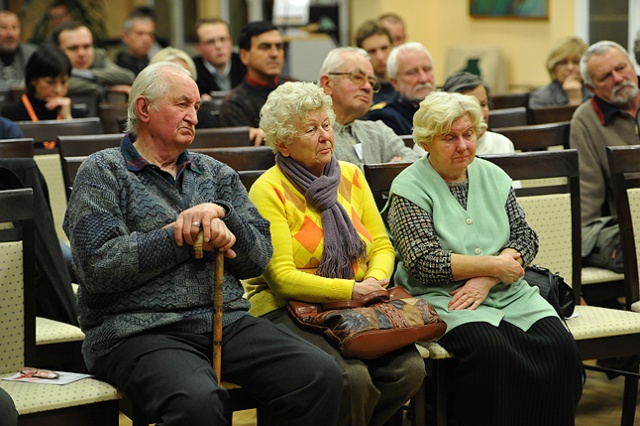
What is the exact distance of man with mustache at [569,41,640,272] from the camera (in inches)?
168

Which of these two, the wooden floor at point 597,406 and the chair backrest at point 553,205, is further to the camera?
the wooden floor at point 597,406

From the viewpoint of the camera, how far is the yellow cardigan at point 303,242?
3.02 meters

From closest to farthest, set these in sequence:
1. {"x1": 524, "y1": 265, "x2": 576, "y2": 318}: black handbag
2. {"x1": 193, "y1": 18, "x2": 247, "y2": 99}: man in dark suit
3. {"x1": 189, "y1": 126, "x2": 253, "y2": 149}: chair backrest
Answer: {"x1": 524, "y1": 265, "x2": 576, "y2": 318}: black handbag
{"x1": 189, "y1": 126, "x2": 253, "y2": 149}: chair backrest
{"x1": 193, "y1": 18, "x2": 247, "y2": 99}: man in dark suit

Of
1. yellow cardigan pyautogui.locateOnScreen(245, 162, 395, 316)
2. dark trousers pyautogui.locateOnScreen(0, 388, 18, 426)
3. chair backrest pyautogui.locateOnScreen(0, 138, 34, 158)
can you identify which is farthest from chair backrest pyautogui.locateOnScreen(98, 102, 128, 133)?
dark trousers pyautogui.locateOnScreen(0, 388, 18, 426)

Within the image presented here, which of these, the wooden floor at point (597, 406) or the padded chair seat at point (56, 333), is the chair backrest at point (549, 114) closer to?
the wooden floor at point (597, 406)

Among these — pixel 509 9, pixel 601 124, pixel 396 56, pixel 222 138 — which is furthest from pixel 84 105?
pixel 509 9

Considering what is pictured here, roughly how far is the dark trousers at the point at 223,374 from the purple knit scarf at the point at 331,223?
0.32 m

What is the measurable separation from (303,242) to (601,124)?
1872mm

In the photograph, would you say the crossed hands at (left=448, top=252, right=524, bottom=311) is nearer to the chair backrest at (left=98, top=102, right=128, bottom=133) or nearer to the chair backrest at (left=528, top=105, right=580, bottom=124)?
the chair backrest at (left=528, top=105, right=580, bottom=124)

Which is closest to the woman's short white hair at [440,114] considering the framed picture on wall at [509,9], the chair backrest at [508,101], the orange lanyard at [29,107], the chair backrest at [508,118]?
the chair backrest at [508,118]

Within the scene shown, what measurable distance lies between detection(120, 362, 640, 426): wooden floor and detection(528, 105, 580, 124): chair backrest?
1454mm

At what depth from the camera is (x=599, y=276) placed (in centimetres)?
390

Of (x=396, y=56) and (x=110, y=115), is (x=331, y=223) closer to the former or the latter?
(x=396, y=56)

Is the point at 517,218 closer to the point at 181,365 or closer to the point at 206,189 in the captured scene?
the point at 206,189
